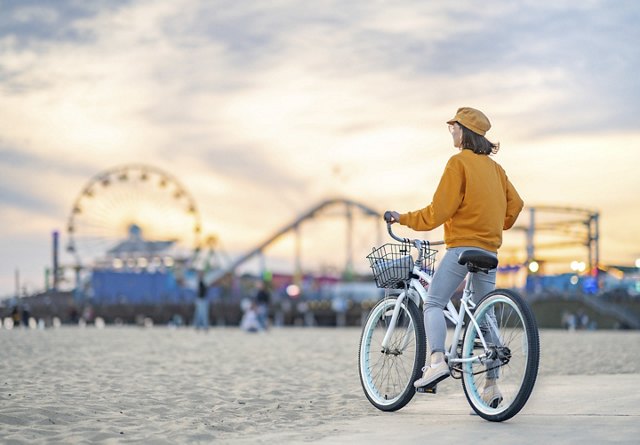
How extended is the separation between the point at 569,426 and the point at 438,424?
26.5 inches

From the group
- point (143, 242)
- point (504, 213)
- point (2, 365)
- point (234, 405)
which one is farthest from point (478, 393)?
point (143, 242)

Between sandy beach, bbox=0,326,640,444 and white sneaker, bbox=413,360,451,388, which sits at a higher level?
white sneaker, bbox=413,360,451,388

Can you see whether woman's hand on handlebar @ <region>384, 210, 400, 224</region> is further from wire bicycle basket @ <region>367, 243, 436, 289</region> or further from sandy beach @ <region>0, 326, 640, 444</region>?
sandy beach @ <region>0, 326, 640, 444</region>

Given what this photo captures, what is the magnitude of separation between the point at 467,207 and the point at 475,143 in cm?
37

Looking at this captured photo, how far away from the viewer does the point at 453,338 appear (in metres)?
5.49

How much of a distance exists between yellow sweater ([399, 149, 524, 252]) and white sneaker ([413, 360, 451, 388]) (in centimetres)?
66

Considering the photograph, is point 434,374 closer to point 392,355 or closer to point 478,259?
point 392,355

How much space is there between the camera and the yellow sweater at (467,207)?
5.39 m

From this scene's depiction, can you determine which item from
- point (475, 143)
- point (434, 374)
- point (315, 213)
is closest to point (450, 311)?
point (434, 374)

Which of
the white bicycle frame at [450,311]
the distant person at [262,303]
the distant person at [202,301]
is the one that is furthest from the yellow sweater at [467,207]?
the distant person at [262,303]

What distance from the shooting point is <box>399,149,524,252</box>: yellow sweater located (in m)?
5.39

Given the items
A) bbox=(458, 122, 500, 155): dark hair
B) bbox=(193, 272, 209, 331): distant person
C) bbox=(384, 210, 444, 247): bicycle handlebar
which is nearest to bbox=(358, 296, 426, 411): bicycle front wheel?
bbox=(384, 210, 444, 247): bicycle handlebar

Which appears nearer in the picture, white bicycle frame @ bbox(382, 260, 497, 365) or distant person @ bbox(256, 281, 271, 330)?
white bicycle frame @ bbox(382, 260, 497, 365)

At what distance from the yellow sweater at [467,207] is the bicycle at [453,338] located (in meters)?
0.17
